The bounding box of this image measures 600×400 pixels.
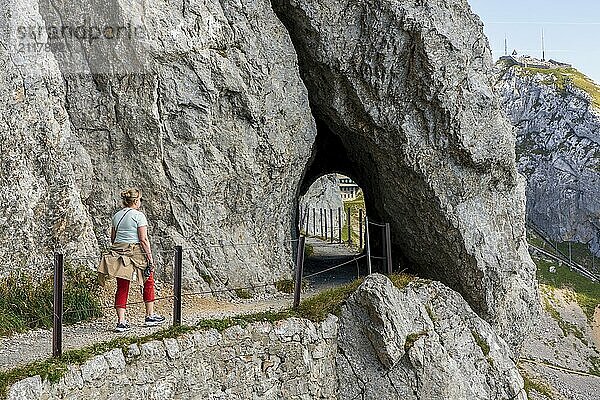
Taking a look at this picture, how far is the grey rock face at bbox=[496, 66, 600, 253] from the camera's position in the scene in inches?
3501

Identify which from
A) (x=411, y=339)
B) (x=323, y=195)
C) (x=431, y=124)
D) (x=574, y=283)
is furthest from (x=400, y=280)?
(x=574, y=283)

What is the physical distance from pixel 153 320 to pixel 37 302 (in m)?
1.93

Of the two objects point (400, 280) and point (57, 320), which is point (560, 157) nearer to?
point (400, 280)

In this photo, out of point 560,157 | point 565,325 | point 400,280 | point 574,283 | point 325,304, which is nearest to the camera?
point 325,304

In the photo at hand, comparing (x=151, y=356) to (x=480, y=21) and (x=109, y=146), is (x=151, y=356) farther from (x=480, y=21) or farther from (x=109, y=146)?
(x=480, y=21)

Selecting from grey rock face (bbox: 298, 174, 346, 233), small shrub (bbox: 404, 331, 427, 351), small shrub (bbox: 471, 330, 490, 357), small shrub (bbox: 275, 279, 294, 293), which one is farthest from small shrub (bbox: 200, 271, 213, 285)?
grey rock face (bbox: 298, 174, 346, 233)

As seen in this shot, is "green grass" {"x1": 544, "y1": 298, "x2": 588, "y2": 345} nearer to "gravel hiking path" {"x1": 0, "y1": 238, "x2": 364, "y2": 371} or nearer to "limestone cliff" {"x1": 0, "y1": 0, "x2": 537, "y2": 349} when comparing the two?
"limestone cliff" {"x1": 0, "y1": 0, "x2": 537, "y2": 349}

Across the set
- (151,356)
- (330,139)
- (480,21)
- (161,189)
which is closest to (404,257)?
(330,139)

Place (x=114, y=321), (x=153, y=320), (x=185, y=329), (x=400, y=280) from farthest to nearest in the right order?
(x=400, y=280)
(x=114, y=321)
(x=153, y=320)
(x=185, y=329)

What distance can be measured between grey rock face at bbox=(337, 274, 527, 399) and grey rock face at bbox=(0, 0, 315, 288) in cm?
299

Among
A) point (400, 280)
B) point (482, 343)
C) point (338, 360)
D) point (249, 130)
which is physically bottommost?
point (482, 343)

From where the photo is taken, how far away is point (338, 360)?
1288 centimetres

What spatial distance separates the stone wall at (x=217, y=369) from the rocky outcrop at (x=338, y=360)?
0.02 metres

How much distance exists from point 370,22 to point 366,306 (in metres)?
7.04
